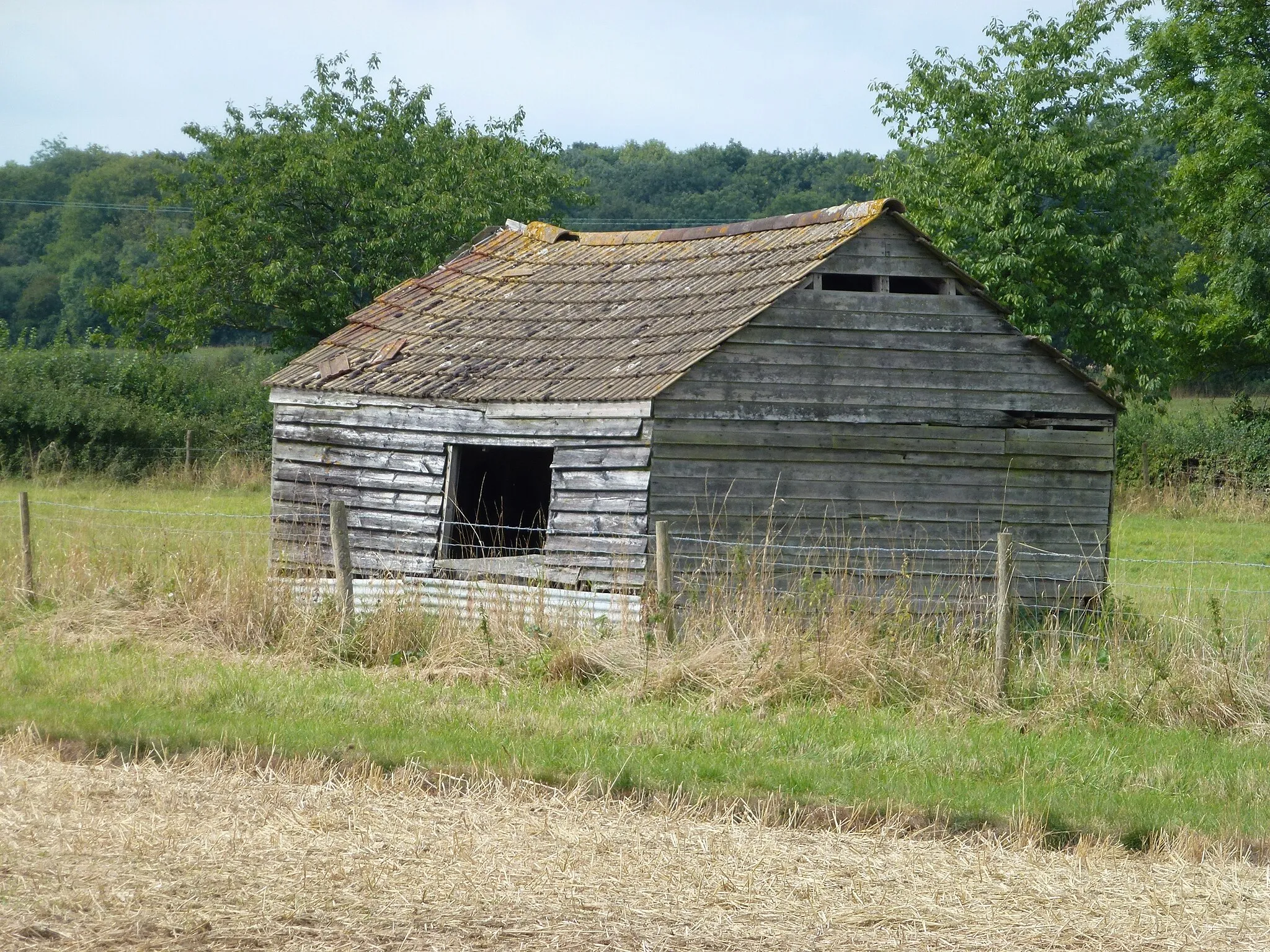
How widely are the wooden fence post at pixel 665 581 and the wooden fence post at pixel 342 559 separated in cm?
259

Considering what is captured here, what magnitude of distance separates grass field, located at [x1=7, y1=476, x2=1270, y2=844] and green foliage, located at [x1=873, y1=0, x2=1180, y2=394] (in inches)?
561

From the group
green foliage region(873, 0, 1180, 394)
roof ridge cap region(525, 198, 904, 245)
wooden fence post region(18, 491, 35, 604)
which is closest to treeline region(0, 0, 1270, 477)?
green foliage region(873, 0, 1180, 394)

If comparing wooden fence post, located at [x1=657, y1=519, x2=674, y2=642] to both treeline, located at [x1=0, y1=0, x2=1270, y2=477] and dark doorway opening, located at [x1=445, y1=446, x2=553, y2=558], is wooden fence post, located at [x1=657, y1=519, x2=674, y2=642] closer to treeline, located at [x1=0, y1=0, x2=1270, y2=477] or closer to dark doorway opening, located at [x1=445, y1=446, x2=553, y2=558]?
dark doorway opening, located at [x1=445, y1=446, x2=553, y2=558]

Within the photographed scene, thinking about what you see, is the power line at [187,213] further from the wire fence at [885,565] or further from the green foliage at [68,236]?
the wire fence at [885,565]

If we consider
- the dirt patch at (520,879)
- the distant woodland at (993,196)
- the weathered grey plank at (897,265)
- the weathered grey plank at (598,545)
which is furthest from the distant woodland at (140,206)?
the dirt patch at (520,879)

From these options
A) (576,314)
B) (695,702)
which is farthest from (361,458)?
(695,702)

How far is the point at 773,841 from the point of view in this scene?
6.61 metres

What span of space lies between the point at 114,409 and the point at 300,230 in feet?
19.9

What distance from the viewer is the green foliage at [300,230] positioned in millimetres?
30078

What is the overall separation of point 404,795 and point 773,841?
6.69ft

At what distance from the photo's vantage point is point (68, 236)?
68.2 meters

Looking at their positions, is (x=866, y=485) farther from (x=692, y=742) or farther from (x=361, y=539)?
(x=361, y=539)

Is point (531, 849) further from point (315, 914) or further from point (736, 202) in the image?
point (736, 202)

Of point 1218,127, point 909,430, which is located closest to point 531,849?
point 909,430
